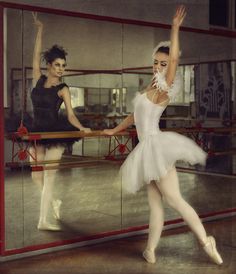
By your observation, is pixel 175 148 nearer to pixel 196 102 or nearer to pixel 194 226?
pixel 194 226

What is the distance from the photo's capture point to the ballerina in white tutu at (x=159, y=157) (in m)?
3.74

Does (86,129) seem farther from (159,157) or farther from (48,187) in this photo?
(159,157)

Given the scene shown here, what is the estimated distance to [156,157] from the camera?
12.2 feet

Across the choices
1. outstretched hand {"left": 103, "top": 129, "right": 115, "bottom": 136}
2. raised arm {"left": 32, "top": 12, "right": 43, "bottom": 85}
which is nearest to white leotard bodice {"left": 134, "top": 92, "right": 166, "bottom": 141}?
outstretched hand {"left": 103, "top": 129, "right": 115, "bottom": 136}

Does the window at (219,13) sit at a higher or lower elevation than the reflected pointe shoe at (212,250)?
higher

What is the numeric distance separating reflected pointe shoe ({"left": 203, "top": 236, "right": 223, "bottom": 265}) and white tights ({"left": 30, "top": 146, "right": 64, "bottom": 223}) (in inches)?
50.9

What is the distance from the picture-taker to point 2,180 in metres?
3.86

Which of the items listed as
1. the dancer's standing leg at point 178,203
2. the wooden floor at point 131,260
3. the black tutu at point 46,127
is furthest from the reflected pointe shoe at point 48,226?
the dancer's standing leg at point 178,203

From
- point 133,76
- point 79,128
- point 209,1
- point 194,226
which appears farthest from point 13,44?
point 209,1

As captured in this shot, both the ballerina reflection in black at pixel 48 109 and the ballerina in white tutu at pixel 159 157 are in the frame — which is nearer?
the ballerina in white tutu at pixel 159 157

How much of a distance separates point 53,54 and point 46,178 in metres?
0.98

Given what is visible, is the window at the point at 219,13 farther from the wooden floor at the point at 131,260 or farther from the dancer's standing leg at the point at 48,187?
the dancer's standing leg at the point at 48,187

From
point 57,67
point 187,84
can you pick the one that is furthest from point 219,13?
point 57,67

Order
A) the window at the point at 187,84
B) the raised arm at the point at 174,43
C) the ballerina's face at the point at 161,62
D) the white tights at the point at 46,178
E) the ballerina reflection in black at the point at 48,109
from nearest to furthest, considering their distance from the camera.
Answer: the raised arm at the point at 174,43 < the ballerina's face at the point at 161,62 < the ballerina reflection in black at the point at 48,109 < the white tights at the point at 46,178 < the window at the point at 187,84
